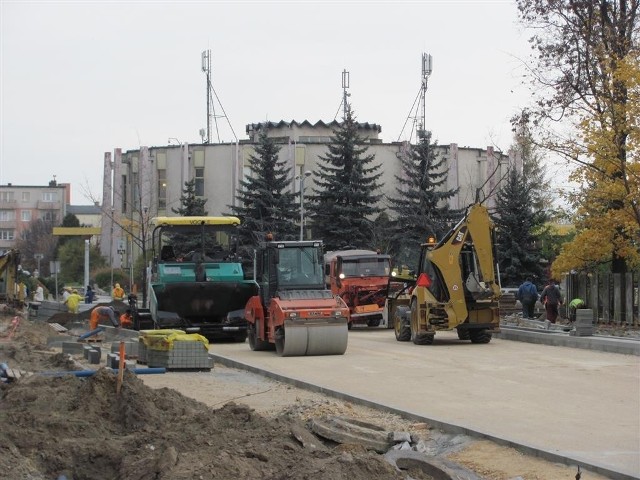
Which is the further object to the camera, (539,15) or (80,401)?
(539,15)

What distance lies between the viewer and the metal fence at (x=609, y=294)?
31.7 m

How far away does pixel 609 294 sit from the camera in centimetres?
3331

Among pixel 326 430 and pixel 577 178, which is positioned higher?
pixel 577 178

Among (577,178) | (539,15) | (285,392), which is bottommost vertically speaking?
(285,392)

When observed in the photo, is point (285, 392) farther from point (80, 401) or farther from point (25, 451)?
point (25, 451)

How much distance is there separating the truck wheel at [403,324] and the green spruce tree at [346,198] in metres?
28.5

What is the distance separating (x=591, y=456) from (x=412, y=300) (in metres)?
17.2

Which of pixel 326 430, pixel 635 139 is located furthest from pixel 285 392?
pixel 635 139

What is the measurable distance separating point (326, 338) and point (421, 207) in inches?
1394

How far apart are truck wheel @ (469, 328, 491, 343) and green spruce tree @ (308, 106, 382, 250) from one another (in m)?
30.3

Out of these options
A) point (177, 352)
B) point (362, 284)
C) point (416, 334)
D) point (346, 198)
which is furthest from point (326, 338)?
point (346, 198)

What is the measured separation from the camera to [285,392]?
55.1ft

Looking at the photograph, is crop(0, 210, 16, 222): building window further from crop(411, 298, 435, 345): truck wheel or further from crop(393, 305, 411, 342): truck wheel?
crop(411, 298, 435, 345): truck wheel

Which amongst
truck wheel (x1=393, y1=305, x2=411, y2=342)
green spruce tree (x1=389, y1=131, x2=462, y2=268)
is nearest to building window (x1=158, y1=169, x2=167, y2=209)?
green spruce tree (x1=389, y1=131, x2=462, y2=268)
